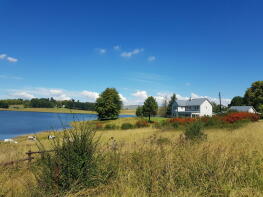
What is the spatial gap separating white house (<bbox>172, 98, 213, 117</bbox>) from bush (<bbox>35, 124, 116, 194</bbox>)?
55.3 meters

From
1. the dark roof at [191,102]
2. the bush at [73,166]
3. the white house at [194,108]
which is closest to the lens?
the bush at [73,166]

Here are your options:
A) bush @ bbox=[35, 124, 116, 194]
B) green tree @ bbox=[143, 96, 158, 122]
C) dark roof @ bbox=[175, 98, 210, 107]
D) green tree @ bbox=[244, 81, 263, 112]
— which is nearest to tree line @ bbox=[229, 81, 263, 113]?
green tree @ bbox=[244, 81, 263, 112]

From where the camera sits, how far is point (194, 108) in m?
60.5

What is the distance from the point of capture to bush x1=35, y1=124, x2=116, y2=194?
3.10 meters

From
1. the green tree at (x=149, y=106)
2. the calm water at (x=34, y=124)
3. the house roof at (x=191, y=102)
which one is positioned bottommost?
the calm water at (x=34, y=124)

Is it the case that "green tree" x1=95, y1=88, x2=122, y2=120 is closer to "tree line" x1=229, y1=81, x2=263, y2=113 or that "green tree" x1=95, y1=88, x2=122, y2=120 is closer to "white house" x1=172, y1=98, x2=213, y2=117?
"white house" x1=172, y1=98, x2=213, y2=117

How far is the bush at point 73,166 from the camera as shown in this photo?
3.10 m

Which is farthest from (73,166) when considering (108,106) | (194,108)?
(194,108)

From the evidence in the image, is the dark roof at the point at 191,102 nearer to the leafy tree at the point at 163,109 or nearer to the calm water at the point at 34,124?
the leafy tree at the point at 163,109

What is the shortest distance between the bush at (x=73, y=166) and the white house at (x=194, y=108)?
5529 centimetres

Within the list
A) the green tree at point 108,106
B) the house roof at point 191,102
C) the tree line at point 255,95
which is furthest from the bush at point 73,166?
the tree line at point 255,95

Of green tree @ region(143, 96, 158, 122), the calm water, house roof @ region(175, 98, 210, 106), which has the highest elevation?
house roof @ region(175, 98, 210, 106)

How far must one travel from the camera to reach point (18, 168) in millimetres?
6078

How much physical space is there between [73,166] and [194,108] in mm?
61893
